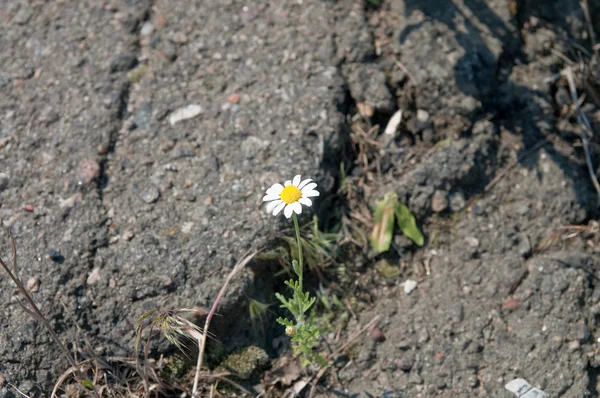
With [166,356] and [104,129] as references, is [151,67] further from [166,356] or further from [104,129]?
[166,356]

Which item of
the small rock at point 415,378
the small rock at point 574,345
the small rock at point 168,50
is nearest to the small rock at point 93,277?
the small rock at point 168,50

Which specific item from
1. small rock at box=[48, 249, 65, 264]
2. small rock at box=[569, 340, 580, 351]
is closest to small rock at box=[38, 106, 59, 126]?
small rock at box=[48, 249, 65, 264]

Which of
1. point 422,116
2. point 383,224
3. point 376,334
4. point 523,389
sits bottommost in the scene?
point 523,389

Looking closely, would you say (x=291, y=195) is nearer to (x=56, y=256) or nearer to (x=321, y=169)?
(x=321, y=169)

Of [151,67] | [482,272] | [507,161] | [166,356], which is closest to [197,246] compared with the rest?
[166,356]

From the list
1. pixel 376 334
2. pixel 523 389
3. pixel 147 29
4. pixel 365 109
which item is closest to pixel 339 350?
pixel 376 334

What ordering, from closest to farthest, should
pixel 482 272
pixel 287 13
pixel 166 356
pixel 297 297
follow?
pixel 297 297, pixel 166 356, pixel 482 272, pixel 287 13
